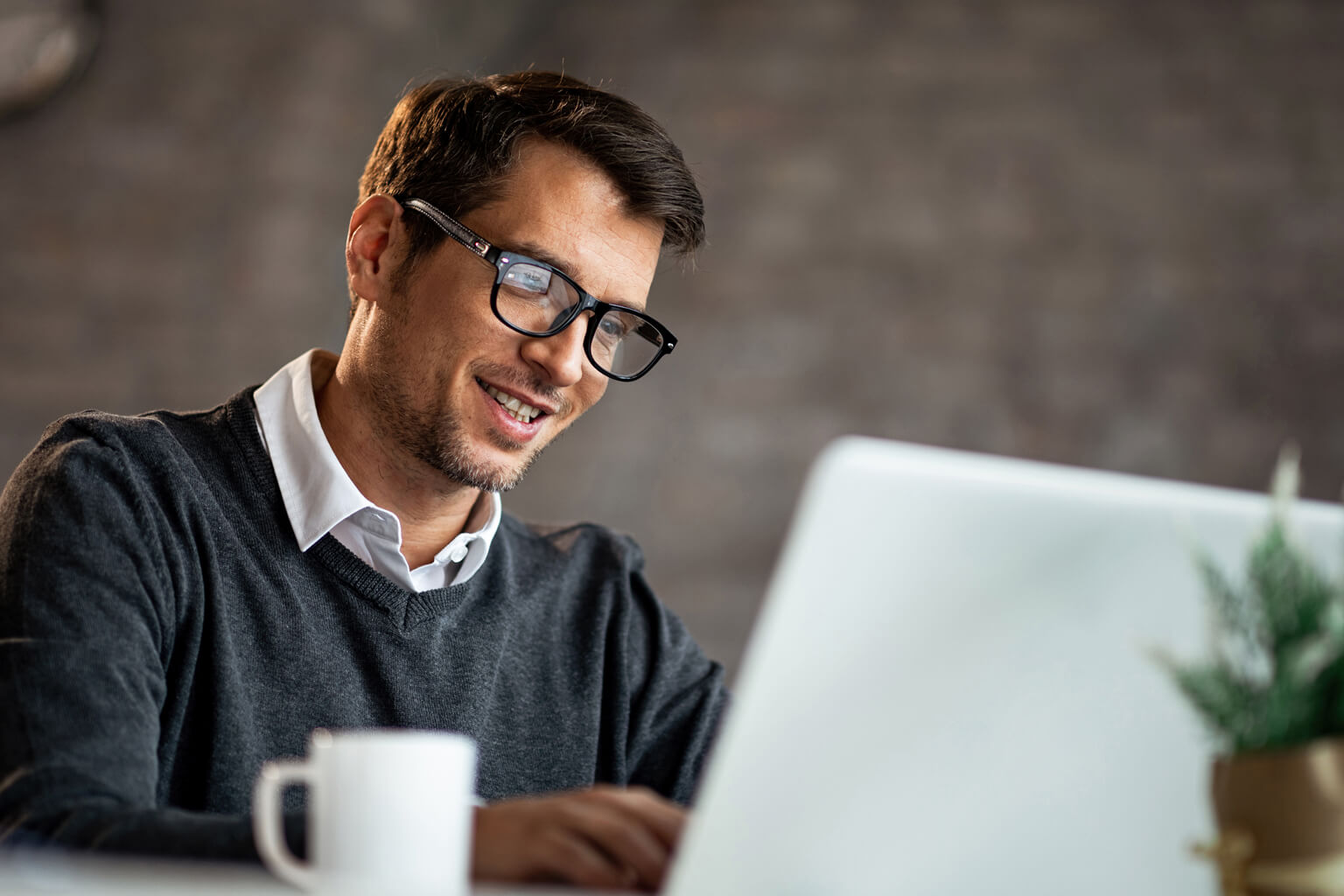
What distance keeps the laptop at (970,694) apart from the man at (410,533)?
0.62 metres

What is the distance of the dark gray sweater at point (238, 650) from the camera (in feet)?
3.00

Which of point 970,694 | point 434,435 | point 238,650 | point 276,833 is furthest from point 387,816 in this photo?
point 434,435

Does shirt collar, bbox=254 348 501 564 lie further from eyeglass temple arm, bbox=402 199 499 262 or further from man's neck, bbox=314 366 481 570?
eyeglass temple arm, bbox=402 199 499 262

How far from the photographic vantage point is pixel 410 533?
4.97 feet

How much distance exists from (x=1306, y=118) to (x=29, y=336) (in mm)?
3371

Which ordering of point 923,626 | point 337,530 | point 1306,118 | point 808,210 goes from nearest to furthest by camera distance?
point 923,626 → point 337,530 → point 1306,118 → point 808,210

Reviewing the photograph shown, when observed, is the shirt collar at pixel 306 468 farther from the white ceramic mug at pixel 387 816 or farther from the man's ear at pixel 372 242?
the white ceramic mug at pixel 387 816

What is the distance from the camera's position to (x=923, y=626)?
1.68 ft

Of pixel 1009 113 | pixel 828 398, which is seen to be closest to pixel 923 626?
pixel 828 398

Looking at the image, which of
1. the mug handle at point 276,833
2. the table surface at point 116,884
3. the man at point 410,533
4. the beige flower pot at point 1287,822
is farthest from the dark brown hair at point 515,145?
the beige flower pot at point 1287,822

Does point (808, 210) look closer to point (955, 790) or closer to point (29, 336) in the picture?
point (29, 336)

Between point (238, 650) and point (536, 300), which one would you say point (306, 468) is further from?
point (536, 300)

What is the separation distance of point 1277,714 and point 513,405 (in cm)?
113

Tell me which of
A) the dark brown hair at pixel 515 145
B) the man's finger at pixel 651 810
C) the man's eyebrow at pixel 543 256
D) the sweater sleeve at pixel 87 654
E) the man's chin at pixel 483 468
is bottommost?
the sweater sleeve at pixel 87 654
